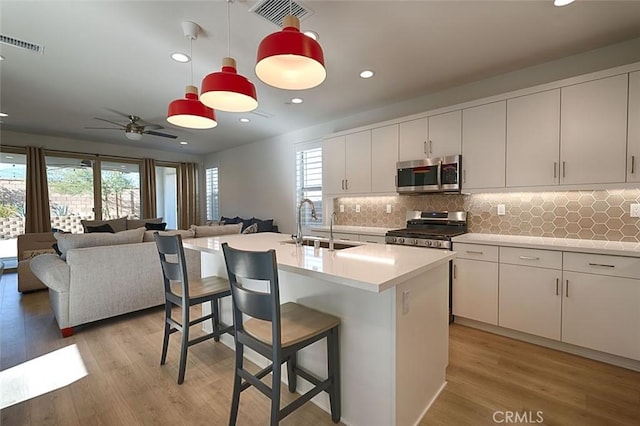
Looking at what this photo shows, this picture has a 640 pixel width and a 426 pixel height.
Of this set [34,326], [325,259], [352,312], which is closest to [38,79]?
[34,326]

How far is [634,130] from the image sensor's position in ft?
7.46

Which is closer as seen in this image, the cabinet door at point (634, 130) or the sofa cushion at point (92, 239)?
the cabinet door at point (634, 130)

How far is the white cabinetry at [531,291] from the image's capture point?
2406 millimetres

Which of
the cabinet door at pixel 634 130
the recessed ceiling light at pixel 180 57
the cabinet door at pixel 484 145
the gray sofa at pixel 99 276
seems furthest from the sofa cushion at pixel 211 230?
the cabinet door at pixel 634 130

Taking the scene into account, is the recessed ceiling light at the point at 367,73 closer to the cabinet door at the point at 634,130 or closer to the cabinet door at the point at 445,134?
the cabinet door at the point at 445,134

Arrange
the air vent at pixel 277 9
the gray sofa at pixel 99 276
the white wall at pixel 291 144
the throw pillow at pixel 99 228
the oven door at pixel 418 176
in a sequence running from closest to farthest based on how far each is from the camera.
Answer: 1. the air vent at pixel 277 9
2. the white wall at pixel 291 144
3. the gray sofa at pixel 99 276
4. the oven door at pixel 418 176
5. the throw pillow at pixel 99 228

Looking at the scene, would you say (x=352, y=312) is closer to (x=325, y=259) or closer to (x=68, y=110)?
(x=325, y=259)

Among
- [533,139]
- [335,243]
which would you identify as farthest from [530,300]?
[335,243]

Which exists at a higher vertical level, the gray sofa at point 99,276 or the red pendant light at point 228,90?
the red pendant light at point 228,90

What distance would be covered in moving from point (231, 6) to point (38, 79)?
2863 mm

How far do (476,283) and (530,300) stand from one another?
1.44ft

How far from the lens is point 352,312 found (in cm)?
163

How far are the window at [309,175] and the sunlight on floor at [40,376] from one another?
3478 mm

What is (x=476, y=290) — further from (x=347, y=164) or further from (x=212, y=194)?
(x=212, y=194)
